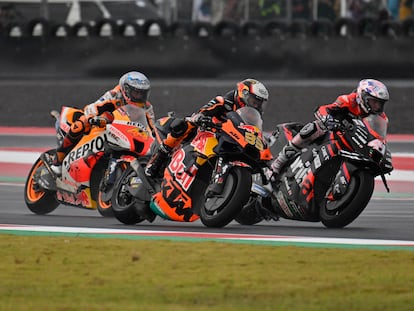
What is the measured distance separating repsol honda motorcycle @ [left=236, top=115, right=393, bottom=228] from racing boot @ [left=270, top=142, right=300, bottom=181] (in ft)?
0.17

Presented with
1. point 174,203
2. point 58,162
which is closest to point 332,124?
point 174,203

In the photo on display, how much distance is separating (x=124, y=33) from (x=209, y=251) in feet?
59.0

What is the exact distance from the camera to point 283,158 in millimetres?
12266

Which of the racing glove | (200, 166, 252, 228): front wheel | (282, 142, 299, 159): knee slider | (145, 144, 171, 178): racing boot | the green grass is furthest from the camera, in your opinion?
(145, 144, 171, 178): racing boot

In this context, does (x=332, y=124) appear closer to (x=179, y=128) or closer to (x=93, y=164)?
(x=179, y=128)

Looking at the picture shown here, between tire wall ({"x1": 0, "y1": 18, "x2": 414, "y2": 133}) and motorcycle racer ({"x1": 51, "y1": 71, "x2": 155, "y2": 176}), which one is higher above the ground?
motorcycle racer ({"x1": 51, "y1": 71, "x2": 155, "y2": 176})

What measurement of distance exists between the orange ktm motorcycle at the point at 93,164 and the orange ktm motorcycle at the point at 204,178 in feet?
0.92

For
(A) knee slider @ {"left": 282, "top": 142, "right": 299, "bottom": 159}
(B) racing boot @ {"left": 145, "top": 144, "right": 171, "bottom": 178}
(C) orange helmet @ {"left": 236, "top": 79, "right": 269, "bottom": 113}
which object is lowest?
(B) racing boot @ {"left": 145, "top": 144, "right": 171, "bottom": 178}

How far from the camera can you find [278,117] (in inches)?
858

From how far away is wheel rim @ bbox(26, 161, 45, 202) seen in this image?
1380 cm

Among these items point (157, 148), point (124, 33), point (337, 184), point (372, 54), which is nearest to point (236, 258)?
point (337, 184)

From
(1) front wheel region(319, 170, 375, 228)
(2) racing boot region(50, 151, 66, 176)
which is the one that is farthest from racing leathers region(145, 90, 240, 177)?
(2) racing boot region(50, 151, 66, 176)

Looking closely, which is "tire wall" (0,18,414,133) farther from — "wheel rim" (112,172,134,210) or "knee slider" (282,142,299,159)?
"knee slider" (282,142,299,159)

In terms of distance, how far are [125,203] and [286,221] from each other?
1.63 meters
